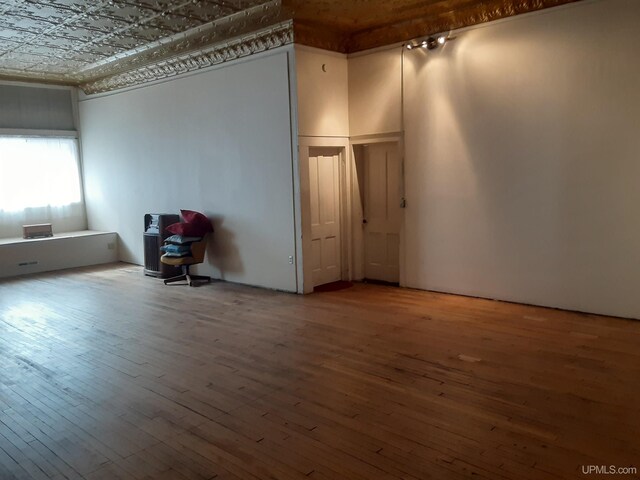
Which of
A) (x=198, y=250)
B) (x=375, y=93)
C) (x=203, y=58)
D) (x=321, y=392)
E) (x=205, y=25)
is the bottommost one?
(x=321, y=392)

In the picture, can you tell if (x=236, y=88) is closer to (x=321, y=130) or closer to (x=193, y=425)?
(x=321, y=130)

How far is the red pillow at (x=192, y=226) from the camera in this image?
23.3 feet

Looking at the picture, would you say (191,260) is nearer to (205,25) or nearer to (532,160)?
(205,25)

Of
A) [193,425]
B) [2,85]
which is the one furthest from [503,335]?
[2,85]

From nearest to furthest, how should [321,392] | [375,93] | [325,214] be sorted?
[321,392], [375,93], [325,214]

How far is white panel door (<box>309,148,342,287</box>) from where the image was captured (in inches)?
264

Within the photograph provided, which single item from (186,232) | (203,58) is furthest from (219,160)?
(203,58)

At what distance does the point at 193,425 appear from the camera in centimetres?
322

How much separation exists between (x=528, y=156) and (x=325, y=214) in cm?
263

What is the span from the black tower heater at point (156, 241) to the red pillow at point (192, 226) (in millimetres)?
505

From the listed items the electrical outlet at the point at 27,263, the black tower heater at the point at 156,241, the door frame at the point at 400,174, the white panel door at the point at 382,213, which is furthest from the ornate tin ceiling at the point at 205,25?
the electrical outlet at the point at 27,263

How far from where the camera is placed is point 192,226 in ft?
23.4

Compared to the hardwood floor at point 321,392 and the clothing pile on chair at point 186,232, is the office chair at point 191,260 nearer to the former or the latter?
the clothing pile on chair at point 186,232

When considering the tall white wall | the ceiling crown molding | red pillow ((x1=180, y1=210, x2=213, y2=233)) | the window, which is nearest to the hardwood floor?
the tall white wall
